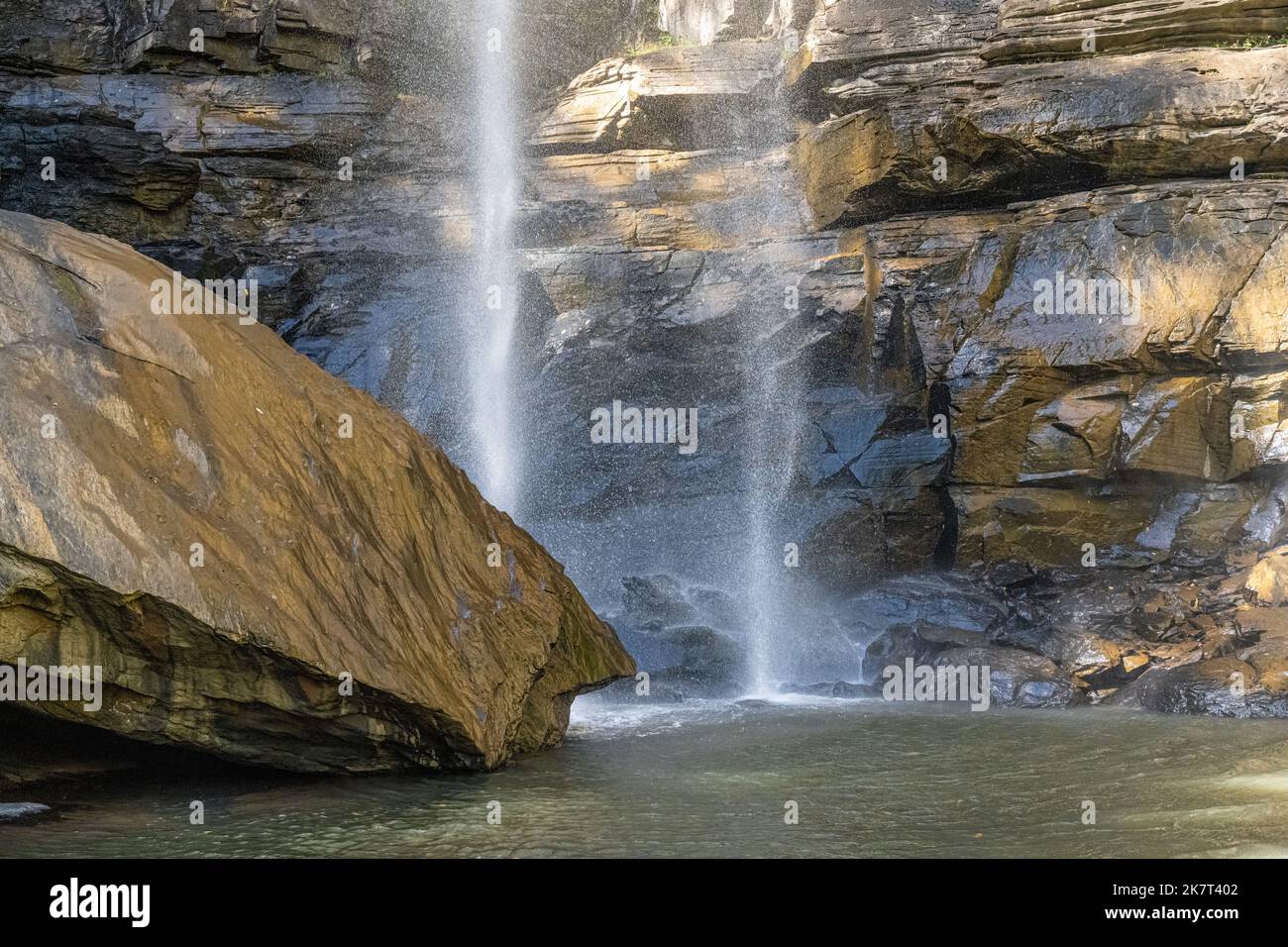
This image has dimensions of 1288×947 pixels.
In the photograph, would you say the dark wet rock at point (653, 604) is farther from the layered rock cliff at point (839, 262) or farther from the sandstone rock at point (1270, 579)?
the sandstone rock at point (1270, 579)

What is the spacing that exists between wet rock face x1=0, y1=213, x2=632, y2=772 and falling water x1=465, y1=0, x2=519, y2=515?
772 cm

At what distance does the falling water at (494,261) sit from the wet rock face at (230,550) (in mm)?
7724

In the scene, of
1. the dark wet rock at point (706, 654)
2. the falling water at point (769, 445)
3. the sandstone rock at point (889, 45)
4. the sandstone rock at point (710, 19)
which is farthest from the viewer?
the sandstone rock at point (710, 19)

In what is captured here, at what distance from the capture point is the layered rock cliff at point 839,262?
13.1 m

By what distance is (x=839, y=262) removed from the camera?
1562 centimetres

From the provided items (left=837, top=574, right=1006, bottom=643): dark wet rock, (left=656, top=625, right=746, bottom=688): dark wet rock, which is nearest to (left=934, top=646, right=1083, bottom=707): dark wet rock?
(left=837, top=574, right=1006, bottom=643): dark wet rock

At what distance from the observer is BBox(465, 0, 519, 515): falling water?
611 inches

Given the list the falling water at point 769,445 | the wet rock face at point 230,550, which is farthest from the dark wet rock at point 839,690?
the wet rock face at point 230,550

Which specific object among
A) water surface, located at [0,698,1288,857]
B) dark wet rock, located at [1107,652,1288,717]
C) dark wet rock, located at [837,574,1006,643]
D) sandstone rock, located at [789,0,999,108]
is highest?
sandstone rock, located at [789,0,999,108]

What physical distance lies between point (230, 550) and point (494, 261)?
37.5 ft

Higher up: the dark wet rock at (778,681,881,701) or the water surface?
the dark wet rock at (778,681,881,701)

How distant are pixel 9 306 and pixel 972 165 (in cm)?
1184

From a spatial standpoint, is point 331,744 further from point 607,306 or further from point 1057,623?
point 607,306

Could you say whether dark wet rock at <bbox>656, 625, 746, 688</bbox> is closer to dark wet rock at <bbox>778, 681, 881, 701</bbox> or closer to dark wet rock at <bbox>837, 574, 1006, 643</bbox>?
dark wet rock at <bbox>778, 681, 881, 701</bbox>
